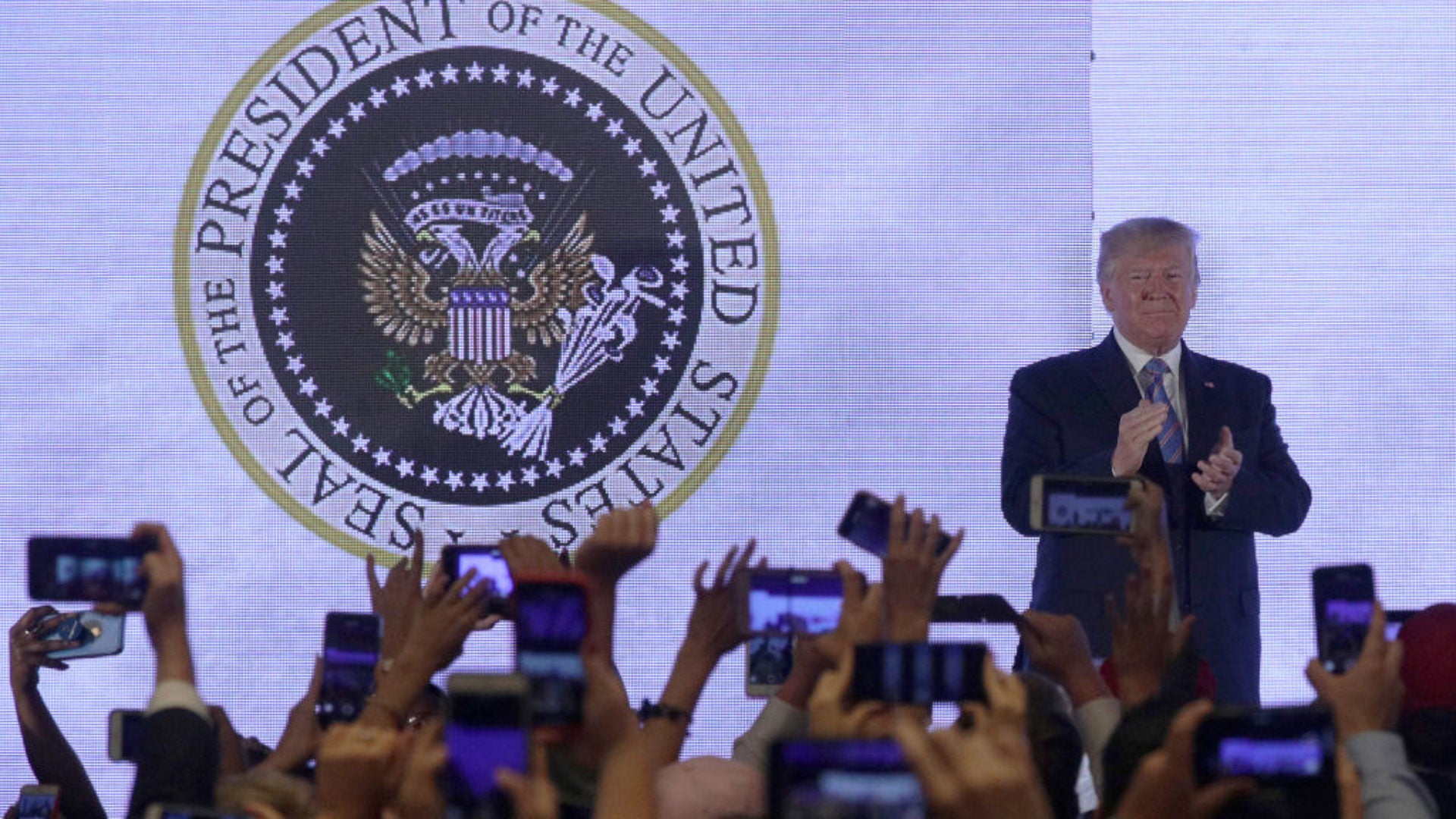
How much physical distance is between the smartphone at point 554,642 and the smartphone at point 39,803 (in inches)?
58.5

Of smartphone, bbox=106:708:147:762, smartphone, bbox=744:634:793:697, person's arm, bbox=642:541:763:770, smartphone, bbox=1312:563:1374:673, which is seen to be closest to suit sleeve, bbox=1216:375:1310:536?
smartphone, bbox=744:634:793:697

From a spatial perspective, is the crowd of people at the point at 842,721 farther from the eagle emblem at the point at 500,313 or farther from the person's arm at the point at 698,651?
the eagle emblem at the point at 500,313

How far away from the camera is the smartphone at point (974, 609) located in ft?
10.3

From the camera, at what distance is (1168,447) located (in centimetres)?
409

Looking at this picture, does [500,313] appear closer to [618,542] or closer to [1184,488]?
[1184,488]

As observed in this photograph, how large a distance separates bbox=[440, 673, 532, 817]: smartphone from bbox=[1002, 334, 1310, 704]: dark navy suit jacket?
2102mm

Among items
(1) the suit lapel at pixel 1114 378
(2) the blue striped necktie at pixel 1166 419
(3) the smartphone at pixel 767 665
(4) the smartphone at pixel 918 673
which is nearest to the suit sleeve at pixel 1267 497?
(2) the blue striped necktie at pixel 1166 419

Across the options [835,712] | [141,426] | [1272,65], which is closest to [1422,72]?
[1272,65]

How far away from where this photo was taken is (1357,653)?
2.48 metres

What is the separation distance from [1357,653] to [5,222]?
3639mm

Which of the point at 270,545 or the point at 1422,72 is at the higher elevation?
the point at 1422,72

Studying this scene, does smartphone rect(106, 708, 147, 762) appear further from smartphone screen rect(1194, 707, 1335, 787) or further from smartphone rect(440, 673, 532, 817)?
smartphone screen rect(1194, 707, 1335, 787)

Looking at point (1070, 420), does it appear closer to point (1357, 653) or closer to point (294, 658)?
point (1357, 653)

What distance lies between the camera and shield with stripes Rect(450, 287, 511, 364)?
494 centimetres
